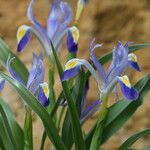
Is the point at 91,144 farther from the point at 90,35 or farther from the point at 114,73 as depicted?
the point at 90,35

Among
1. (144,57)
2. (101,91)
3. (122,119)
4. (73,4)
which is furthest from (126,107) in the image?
(73,4)

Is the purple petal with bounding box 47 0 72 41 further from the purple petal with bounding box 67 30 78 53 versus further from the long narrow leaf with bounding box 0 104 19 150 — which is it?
the long narrow leaf with bounding box 0 104 19 150

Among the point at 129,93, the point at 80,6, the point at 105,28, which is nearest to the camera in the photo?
the point at 129,93

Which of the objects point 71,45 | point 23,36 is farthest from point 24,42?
point 71,45

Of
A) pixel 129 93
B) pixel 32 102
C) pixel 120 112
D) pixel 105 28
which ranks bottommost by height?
pixel 105 28

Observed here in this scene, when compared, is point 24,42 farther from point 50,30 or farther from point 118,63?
point 118,63
